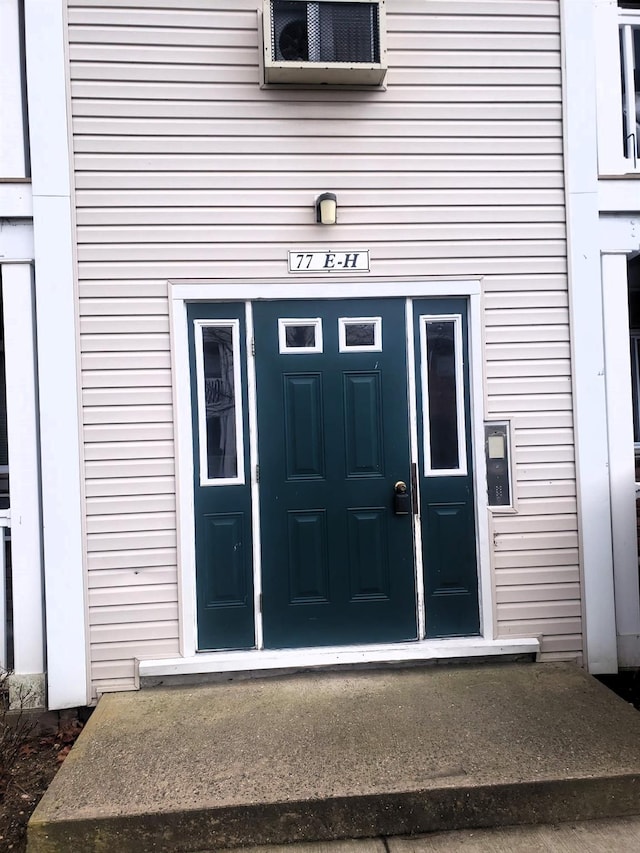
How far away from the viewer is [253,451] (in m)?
3.46

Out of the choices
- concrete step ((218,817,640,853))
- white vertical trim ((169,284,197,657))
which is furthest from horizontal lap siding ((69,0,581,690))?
concrete step ((218,817,640,853))

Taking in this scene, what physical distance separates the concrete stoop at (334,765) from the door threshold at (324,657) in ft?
0.41

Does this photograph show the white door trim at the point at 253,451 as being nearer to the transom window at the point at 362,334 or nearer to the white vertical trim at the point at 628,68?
the transom window at the point at 362,334

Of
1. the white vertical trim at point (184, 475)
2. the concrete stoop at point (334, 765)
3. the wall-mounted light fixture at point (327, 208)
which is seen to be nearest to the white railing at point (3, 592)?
the concrete stoop at point (334, 765)

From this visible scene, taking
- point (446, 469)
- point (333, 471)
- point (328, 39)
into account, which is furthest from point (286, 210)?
point (446, 469)

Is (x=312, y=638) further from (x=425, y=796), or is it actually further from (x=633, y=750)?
(x=633, y=750)

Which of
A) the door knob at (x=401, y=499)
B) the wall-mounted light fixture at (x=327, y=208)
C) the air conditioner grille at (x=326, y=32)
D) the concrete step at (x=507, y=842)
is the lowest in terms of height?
the concrete step at (x=507, y=842)

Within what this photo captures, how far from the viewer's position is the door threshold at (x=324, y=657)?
331 centimetres

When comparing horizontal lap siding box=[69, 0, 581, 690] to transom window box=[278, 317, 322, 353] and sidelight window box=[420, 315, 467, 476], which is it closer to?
sidelight window box=[420, 315, 467, 476]

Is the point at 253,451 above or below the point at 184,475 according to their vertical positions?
above

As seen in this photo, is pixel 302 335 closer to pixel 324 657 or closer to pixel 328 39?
pixel 328 39

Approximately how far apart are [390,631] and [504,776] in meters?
1.13

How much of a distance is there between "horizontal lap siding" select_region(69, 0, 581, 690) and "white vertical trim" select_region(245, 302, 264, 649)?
0.42 m

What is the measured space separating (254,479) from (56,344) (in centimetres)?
138
